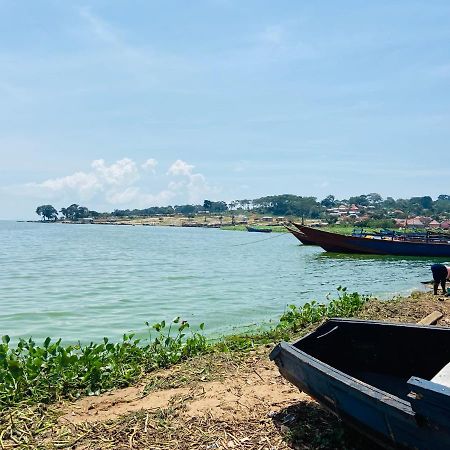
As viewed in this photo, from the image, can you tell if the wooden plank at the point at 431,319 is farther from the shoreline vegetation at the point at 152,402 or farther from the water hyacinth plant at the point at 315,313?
the shoreline vegetation at the point at 152,402

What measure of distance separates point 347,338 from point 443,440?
218cm

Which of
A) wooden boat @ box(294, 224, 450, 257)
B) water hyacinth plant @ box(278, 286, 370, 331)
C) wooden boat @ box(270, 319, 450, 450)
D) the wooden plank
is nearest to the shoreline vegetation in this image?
wooden boat @ box(270, 319, 450, 450)

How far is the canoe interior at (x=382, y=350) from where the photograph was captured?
14.5 ft

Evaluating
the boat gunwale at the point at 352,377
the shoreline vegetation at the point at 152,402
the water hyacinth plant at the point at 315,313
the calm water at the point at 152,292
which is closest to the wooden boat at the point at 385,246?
the calm water at the point at 152,292

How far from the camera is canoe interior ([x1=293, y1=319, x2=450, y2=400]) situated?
14.5 feet

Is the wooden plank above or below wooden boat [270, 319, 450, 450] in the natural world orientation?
below

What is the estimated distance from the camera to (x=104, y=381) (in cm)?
538

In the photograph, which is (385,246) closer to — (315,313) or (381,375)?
(315,313)

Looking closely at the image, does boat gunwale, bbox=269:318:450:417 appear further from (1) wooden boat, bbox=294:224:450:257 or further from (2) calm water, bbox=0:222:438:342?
(1) wooden boat, bbox=294:224:450:257

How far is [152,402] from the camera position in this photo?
4824mm

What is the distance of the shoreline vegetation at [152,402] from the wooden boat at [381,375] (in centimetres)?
49

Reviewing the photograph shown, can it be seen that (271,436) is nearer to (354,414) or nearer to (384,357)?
(354,414)

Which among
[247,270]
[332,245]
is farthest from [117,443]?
[332,245]

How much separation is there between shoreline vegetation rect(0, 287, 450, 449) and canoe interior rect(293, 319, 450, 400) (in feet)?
1.97
